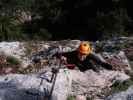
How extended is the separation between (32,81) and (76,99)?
0.83 meters

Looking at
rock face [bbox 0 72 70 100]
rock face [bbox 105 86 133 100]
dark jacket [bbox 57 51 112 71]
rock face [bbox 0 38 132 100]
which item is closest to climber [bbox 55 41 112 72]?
dark jacket [bbox 57 51 112 71]

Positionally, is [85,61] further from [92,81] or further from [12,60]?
[12,60]

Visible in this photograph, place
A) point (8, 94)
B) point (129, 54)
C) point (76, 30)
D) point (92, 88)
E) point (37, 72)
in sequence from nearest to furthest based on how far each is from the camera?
point (8, 94) → point (92, 88) → point (37, 72) → point (129, 54) → point (76, 30)

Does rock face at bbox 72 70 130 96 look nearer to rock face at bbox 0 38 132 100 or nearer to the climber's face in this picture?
rock face at bbox 0 38 132 100

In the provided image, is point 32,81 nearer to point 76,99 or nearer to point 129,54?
point 76,99

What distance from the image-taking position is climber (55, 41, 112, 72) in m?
9.44

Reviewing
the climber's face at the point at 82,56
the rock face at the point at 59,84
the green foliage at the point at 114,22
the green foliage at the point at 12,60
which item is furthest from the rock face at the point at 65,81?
the green foliage at the point at 114,22

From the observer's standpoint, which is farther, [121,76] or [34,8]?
[34,8]

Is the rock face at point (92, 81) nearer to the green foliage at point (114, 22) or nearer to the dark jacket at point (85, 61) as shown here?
the dark jacket at point (85, 61)

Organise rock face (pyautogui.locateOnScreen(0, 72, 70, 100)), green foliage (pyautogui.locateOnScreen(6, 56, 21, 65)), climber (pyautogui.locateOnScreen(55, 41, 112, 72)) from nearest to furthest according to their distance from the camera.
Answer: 1. rock face (pyautogui.locateOnScreen(0, 72, 70, 100))
2. climber (pyautogui.locateOnScreen(55, 41, 112, 72))
3. green foliage (pyautogui.locateOnScreen(6, 56, 21, 65))

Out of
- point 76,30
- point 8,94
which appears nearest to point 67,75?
point 8,94

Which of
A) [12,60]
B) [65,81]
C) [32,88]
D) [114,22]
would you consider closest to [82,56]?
[65,81]

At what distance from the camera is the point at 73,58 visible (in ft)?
31.5

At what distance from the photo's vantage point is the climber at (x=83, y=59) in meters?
9.44
